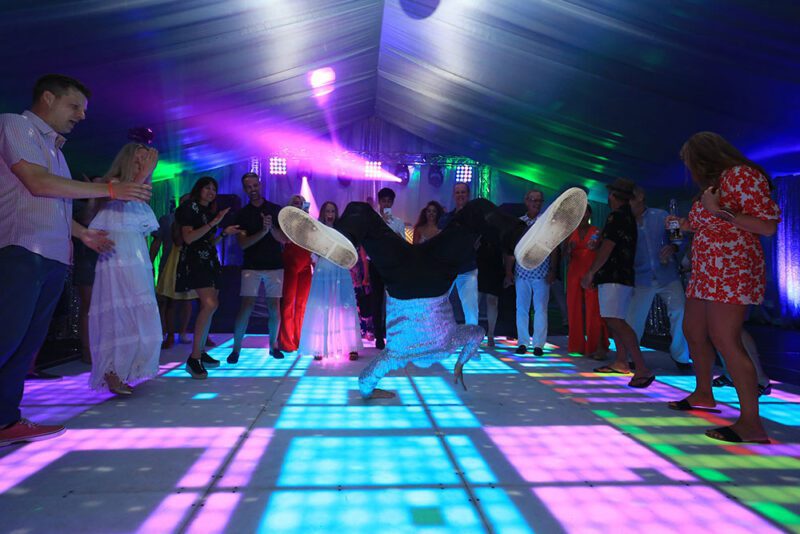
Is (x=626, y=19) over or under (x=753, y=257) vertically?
over

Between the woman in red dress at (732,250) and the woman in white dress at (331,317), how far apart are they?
266cm

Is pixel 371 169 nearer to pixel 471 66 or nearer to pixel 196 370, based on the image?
pixel 471 66

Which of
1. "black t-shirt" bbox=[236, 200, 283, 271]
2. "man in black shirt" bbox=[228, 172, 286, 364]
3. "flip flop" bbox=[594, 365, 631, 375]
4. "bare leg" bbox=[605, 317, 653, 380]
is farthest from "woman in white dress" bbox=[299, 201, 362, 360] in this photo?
"bare leg" bbox=[605, 317, 653, 380]

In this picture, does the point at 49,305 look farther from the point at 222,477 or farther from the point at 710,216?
the point at 710,216

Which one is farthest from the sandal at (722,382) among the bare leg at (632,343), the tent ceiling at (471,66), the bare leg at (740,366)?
the tent ceiling at (471,66)

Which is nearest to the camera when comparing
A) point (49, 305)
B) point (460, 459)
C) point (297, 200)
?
point (460, 459)

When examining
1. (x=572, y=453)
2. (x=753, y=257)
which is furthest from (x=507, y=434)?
(x=753, y=257)

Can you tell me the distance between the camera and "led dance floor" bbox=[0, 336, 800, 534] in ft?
5.00

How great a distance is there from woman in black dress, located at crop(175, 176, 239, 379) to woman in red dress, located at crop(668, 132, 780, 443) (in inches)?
113

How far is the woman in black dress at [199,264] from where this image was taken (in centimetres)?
361

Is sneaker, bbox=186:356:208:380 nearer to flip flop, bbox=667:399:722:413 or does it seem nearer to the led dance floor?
the led dance floor

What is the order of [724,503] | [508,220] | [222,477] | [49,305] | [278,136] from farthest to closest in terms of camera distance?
[278,136]
[508,220]
[49,305]
[222,477]
[724,503]

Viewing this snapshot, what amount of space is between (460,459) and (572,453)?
1.51 feet

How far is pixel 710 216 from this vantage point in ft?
8.34
